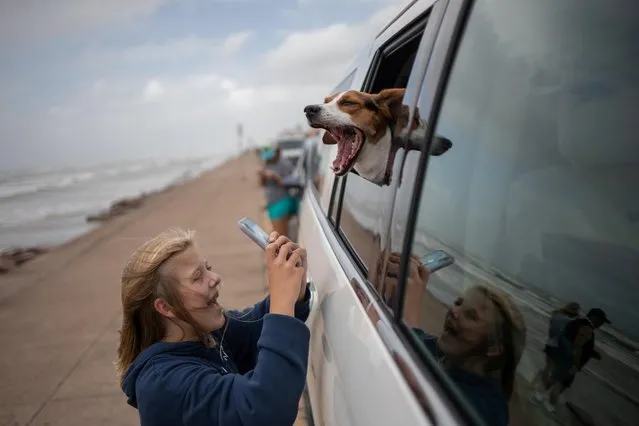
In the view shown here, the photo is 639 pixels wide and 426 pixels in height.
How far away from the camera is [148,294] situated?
5.24 ft

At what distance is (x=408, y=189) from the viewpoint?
130 cm

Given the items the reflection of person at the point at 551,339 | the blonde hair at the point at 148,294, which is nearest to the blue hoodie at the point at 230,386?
the blonde hair at the point at 148,294

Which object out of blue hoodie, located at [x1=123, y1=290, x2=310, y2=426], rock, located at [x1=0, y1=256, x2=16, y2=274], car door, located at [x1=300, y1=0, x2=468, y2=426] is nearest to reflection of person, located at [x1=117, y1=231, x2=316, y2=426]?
blue hoodie, located at [x1=123, y1=290, x2=310, y2=426]

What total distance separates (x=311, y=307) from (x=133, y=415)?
92.0 inches

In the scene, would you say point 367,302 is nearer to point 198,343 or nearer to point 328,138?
point 198,343

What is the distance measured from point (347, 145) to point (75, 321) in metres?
4.87

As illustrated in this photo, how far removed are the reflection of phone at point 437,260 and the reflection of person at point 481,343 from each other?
0.11 metres

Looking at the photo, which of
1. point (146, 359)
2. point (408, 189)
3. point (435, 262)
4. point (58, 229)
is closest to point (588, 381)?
point (435, 262)

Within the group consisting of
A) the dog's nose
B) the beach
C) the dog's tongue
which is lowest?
the beach

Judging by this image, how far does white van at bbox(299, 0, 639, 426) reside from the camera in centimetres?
103

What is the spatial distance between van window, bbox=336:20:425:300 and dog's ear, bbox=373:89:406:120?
6.0 inches

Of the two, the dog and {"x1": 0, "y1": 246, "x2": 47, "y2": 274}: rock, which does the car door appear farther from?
{"x1": 0, "y1": 246, "x2": 47, "y2": 274}: rock

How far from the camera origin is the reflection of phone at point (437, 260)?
1284mm

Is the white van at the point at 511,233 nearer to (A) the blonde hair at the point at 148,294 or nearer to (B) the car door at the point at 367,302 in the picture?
(B) the car door at the point at 367,302
